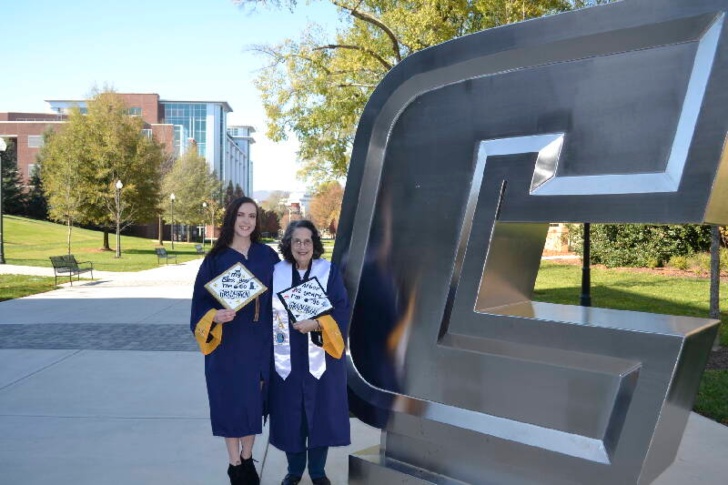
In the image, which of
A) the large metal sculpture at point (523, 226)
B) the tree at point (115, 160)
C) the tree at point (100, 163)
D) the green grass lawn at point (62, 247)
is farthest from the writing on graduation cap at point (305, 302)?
the tree at point (115, 160)

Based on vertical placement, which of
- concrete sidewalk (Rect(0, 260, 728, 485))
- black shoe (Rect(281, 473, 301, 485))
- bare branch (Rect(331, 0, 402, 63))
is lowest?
concrete sidewalk (Rect(0, 260, 728, 485))

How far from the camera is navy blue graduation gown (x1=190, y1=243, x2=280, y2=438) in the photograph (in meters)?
3.60

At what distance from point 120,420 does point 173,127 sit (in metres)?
68.9

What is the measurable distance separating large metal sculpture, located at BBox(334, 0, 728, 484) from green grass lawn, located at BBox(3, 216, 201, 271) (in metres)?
21.7

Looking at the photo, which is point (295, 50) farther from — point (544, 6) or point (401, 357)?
point (401, 357)

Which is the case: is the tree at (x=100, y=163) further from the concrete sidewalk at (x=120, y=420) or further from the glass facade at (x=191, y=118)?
the glass facade at (x=191, y=118)

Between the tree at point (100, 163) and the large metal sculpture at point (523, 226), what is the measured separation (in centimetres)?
3019

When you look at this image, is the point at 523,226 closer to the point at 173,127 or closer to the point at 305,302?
the point at 305,302

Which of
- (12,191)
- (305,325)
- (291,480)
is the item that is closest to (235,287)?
(305,325)

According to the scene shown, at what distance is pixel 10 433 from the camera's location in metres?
4.77

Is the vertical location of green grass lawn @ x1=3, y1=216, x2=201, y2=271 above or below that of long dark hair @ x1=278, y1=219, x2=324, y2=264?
below

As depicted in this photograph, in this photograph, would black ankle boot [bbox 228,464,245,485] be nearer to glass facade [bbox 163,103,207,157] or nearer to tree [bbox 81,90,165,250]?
tree [bbox 81,90,165,250]

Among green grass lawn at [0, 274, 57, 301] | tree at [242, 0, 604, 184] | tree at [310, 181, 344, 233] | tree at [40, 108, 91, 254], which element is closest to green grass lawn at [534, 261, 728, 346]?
tree at [242, 0, 604, 184]

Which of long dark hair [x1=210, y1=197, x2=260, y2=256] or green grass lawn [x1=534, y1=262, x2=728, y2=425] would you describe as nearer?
long dark hair [x1=210, y1=197, x2=260, y2=256]
